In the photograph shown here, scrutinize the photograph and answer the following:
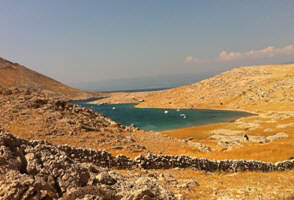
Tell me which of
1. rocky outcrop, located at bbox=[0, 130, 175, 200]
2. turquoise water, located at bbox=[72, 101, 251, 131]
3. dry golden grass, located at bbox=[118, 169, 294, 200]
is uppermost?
rocky outcrop, located at bbox=[0, 130, 175, 200]

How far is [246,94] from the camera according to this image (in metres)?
148

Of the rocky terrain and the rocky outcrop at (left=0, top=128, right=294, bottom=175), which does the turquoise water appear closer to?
the rocky terrain

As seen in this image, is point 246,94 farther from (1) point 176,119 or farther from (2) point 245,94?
(1) point 176,119

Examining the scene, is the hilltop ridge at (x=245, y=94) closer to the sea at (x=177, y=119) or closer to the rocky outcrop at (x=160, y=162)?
the sea at (x=177, y=119)

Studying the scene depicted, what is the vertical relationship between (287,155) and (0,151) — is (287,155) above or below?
below

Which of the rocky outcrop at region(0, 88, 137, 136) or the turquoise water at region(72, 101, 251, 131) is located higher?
the rocky outcrop at region(0, 88, 137, 136)

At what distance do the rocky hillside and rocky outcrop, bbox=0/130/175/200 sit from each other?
11535 centimetres

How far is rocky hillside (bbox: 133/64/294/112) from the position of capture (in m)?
124

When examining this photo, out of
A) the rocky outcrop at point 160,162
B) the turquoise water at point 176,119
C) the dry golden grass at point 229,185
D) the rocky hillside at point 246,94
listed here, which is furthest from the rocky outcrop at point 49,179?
the rocky hillside at point 246,94

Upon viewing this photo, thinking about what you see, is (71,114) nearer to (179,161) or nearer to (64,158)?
(179,161)

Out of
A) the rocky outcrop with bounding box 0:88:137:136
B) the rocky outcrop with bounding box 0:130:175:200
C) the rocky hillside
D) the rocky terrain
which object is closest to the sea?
the rocky hillside

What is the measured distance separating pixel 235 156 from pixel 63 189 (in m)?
24.3

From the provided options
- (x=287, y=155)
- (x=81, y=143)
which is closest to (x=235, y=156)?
(x=287, y=155)

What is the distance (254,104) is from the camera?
421ft
